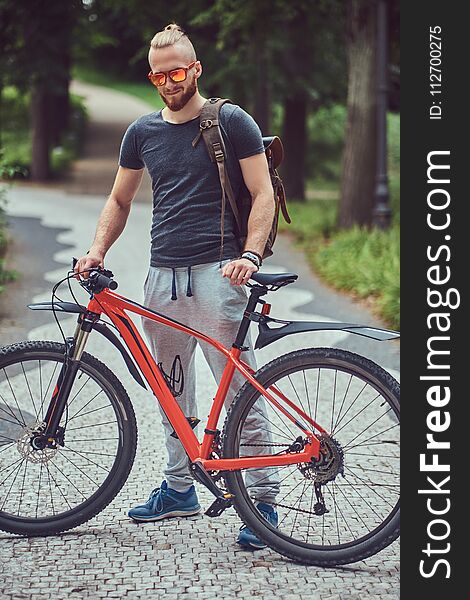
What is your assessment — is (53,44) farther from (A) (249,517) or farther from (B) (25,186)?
(A) (249,517)

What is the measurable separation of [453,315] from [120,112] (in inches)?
1638

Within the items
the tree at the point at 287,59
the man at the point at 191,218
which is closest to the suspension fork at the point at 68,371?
the man at the point at 191,218

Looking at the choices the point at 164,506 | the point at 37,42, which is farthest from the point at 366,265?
the point at 37,42

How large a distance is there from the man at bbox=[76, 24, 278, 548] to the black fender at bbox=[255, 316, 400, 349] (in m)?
0.20

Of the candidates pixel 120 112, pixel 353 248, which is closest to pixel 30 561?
pixel 353 248

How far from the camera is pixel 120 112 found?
44.8 m

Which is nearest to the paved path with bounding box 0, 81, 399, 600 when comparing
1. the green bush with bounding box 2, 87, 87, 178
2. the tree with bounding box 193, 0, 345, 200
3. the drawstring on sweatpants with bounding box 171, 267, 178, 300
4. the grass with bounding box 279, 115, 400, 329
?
the drawstring on sweatpants with bounding box 171, 267, 178, 300

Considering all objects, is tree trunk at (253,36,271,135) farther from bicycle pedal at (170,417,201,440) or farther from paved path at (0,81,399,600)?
bicycle pedal at (170,417,201,440)

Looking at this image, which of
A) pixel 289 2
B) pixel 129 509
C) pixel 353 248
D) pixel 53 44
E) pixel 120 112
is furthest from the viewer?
pixel 120 112

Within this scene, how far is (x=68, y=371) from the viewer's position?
459 cm

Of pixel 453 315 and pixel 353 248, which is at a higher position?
pixel 353 248

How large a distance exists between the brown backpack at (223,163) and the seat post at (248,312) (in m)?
0.25

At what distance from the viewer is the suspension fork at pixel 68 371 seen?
458 centimetres

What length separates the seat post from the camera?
4.36 meters
